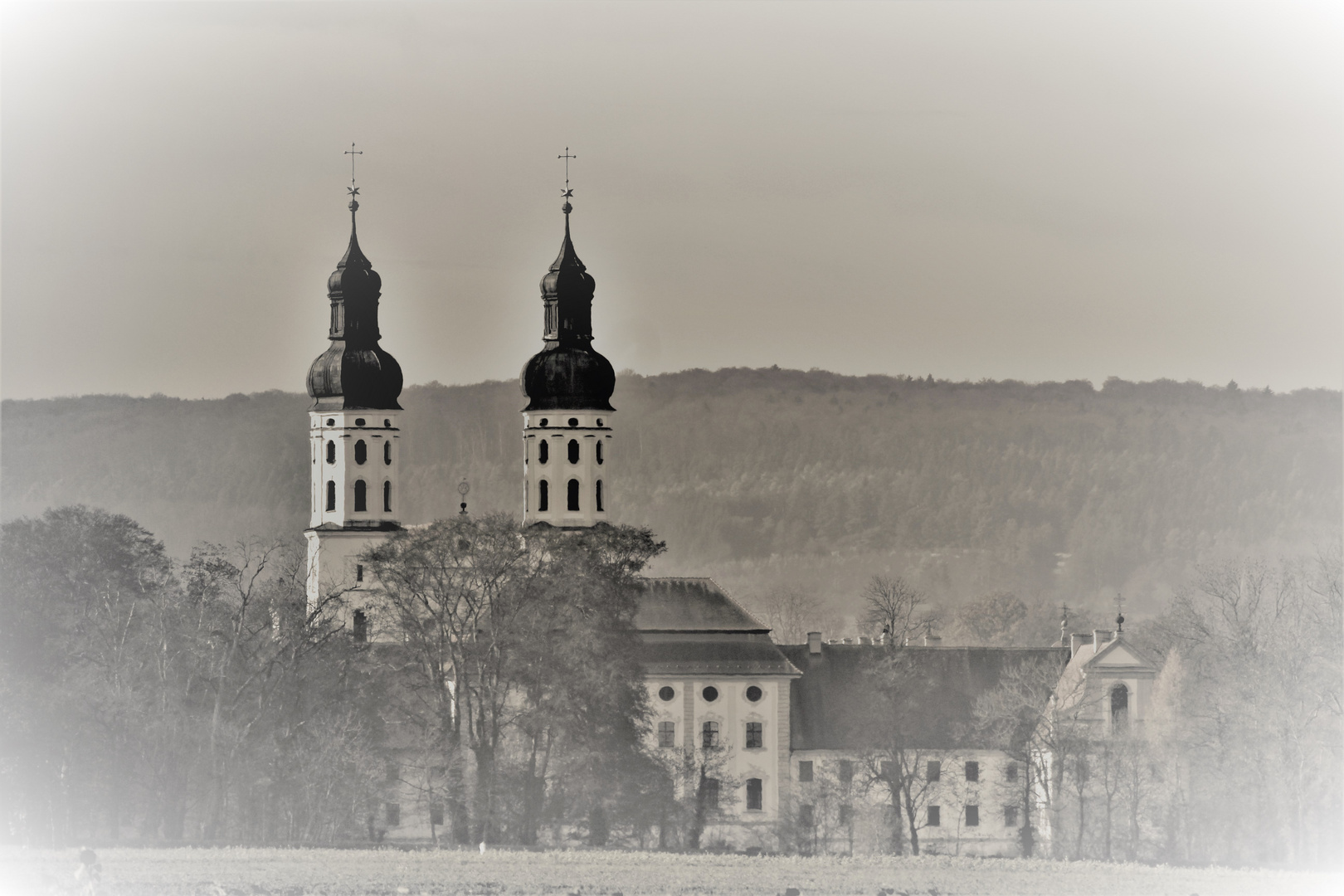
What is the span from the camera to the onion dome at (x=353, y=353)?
90.8 m

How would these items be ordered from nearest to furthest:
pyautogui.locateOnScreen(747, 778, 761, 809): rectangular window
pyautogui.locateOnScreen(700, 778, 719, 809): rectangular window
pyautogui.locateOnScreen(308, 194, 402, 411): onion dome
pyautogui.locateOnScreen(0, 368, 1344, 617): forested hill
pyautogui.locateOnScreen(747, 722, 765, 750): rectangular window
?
1. pyautogui.locateOnScreen(700, 778, 719, 809): rectangular window
2. pyautogui.locateOnScreen(747, 778, 761, 809): rectangular window
3. pyautogui.locateOnScreen(747, 722, 765, 750): rectangular window
4. pyautogui.locateOnScreen(308, 194, 402, 411): onion dome
5. pyautogui.locateOnScreen(0, 368, 1344, 617): forested hill

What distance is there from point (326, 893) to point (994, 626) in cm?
10114

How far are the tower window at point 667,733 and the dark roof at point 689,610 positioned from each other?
12.1 ft

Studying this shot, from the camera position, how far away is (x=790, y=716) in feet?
287

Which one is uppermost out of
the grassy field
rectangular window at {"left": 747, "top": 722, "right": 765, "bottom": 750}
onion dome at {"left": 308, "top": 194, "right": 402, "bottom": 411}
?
onion dome at {"left": 308, "top": 194, "right": 402, "bottom": 411}

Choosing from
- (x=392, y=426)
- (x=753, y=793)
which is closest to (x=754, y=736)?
(x=753, y=793)

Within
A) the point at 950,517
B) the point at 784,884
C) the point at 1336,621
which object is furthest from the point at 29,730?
the point at 950,517

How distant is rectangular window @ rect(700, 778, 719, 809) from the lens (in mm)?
79250

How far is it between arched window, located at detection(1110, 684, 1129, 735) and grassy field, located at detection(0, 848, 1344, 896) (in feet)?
79.7

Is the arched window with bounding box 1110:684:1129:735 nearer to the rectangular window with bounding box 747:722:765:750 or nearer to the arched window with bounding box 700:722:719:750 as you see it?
the rectangular window with bounding box 747:722:765:750

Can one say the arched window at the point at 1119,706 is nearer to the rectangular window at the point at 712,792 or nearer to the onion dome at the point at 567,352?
the rectangular window at the point at 712,792

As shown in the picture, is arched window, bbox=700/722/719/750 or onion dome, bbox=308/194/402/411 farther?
onion dome, bbox=308/194/402/411

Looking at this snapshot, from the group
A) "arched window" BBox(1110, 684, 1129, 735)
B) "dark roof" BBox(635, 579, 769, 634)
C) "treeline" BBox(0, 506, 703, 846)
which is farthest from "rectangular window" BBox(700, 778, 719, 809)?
"arched window" BBox(1110, 684, 1129, 735)

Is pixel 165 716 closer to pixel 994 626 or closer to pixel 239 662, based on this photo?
pixel 239 662
